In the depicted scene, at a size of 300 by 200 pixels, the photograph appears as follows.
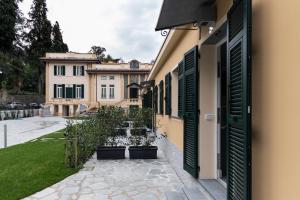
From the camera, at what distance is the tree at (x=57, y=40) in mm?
51344

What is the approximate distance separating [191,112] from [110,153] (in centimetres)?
397

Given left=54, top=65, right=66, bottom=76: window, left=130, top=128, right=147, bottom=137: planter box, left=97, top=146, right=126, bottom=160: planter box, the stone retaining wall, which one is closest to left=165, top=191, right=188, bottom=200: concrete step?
left=97, top=146, right=126, bottom=160: planter box

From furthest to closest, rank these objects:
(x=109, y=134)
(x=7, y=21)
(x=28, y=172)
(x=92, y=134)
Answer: (x=7, y=21) → (x=109, y=134) → (x=92, y=134) → (x=28, y=172)

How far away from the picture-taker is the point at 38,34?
50750mm

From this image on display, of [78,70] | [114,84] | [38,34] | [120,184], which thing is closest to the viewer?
[120,184]

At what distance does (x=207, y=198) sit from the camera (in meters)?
4.46

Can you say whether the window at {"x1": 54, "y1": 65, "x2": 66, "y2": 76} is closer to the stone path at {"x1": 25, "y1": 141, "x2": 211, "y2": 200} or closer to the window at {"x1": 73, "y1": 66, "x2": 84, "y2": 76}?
the window at {"x1": 73, "y1": 66, "x2": 84, "y2": 76}

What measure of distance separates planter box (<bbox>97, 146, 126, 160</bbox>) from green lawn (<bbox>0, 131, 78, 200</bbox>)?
3.16ft

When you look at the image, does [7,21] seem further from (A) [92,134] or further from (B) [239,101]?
(B) [239,101]

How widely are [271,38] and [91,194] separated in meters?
3.85

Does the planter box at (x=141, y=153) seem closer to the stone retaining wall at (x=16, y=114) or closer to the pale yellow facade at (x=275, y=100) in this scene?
the pale yellow facade at (x=275, y=100)

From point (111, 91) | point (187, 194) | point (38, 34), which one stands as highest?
point (38, 34)

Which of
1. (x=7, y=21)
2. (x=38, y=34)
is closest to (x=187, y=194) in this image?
(x=7, y=21)

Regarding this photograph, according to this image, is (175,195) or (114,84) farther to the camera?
(114,84)
